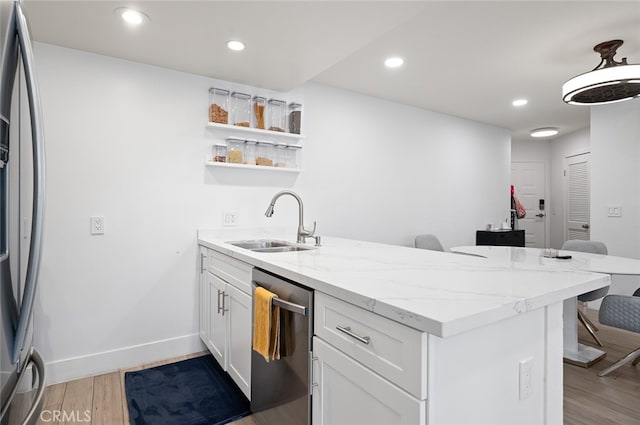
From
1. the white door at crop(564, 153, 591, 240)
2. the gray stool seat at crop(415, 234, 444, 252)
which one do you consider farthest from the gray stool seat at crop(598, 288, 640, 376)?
the white door at crop(564, 153, 591, 240)

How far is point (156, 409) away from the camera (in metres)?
1.99

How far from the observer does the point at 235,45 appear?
234cm

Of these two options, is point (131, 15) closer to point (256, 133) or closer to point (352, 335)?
point (256, 133)

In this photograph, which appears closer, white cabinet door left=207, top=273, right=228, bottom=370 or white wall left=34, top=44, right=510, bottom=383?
white cabinet door left=207, top=273, right=228, bottom=370

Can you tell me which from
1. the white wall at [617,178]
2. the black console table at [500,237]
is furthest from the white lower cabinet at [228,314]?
the white wall at [617,178]

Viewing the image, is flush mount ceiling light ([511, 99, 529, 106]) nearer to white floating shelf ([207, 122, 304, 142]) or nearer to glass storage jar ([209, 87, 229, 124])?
white floating shelf ([207, 122, 304, 142])

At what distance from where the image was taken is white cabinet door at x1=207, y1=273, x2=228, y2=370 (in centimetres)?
221

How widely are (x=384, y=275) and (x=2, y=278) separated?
1096mm

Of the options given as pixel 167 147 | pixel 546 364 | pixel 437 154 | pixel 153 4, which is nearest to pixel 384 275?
pixel 546 364

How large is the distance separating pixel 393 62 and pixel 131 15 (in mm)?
1984

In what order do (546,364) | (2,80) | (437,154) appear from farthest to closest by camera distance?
(437,154)
(546,364)
(2,80)

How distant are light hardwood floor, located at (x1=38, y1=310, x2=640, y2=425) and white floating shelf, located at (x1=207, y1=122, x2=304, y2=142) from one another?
184cm

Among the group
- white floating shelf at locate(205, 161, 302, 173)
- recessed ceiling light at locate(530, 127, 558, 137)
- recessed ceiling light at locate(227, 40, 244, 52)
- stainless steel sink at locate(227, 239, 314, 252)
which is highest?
recessed ceiling light at locate(530, 127, 558, 137)

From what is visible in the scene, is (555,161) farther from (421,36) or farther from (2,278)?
(2,278)
